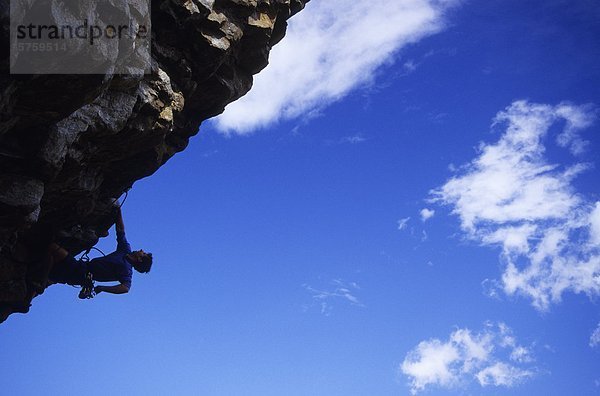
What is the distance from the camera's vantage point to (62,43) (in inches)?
349

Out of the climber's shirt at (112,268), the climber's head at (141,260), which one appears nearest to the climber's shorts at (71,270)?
the climber's shirt at (112,268)

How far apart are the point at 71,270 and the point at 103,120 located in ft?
21.0

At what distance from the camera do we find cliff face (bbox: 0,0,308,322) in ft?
34.5

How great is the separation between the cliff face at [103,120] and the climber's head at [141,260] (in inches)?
108

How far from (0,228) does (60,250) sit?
10.7 ft

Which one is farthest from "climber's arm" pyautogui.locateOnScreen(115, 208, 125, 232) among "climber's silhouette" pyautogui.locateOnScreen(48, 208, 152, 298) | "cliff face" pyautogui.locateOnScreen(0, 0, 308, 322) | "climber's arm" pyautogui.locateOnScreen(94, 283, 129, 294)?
"climber's arm" pyautogui.locateOnScreen(94, 283, 129, 294)

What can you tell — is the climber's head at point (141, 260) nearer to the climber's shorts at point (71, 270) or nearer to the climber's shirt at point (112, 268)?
the climber's shirt at point (112, 268)

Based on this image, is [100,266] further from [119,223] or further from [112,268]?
[119,223]

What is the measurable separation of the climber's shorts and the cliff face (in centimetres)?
131

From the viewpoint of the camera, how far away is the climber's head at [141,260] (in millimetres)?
16203

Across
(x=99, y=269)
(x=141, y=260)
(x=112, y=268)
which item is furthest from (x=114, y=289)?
(x=141, y=260)

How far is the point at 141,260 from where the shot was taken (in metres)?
16.2

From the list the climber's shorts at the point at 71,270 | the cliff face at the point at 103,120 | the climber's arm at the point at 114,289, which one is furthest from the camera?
the climber's shorts at the point at 71,270

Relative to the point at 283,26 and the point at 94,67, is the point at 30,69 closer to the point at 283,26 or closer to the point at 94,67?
the point at 94,67
